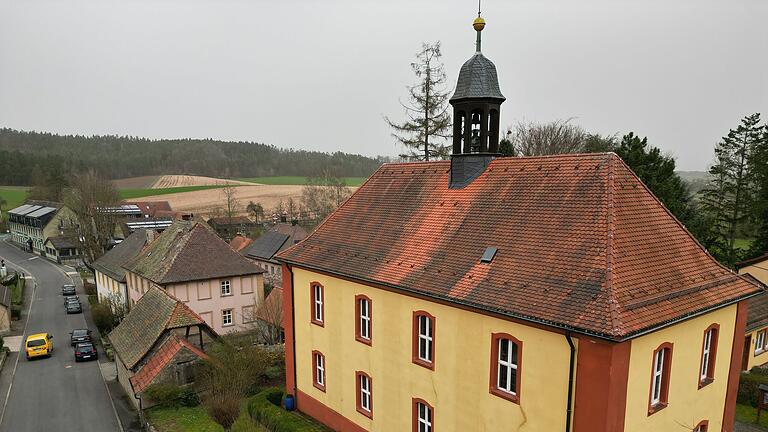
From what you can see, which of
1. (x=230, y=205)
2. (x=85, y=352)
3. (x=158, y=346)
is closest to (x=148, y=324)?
(x=158, y=346)

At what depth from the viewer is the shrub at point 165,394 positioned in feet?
67.4

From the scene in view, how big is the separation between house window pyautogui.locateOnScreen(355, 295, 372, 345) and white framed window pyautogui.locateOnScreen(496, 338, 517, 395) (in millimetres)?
5371

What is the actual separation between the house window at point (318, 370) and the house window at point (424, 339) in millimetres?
5758

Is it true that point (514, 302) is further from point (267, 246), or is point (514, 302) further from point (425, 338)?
point (267, 246)

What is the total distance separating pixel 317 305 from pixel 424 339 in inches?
232

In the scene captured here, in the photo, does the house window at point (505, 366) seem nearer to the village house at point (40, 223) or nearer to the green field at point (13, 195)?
the village house at point (40, 223)

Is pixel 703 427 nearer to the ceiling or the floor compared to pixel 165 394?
nearer to the ceiling

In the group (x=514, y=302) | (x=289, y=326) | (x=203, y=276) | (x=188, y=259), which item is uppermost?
(x=514, y=302)

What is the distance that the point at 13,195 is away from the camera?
103 metres

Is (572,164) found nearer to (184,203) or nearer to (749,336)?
(749,336)

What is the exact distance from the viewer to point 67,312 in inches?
1631

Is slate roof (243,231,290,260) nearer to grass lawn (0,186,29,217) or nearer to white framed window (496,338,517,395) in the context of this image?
white framed window (496,338,517,395)

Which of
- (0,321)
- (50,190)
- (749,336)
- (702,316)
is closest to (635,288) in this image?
(702,316)

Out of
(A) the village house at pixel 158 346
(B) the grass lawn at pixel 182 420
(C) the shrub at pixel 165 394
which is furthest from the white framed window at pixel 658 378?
(C) the shrub at pixel 165 394
